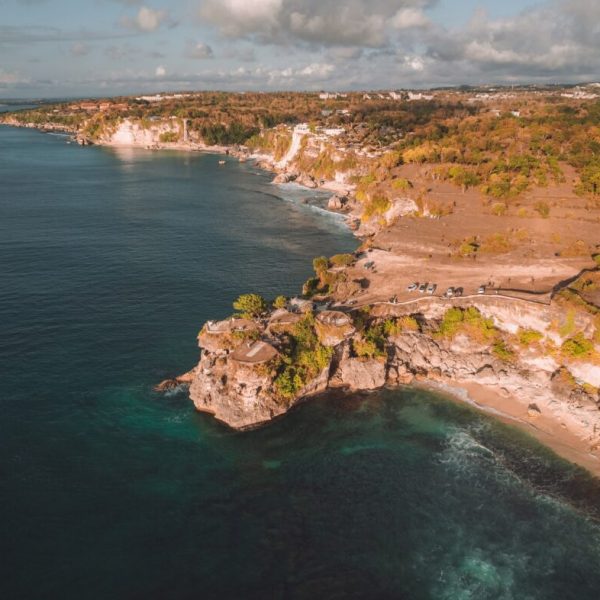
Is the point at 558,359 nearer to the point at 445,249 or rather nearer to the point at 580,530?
the point at 580,530

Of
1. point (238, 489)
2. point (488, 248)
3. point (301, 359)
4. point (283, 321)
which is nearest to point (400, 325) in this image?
point (301, 359)

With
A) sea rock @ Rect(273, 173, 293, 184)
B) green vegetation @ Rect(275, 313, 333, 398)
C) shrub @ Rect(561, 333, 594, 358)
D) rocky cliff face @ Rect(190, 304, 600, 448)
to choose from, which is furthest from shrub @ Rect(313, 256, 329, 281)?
sea rock @ Rect(273, 173, 293, 184)

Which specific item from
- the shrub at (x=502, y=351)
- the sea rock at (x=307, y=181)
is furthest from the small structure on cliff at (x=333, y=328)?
the sea rock at (x=307, y=181)

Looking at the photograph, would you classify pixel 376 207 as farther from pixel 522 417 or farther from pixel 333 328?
pixel 522 417

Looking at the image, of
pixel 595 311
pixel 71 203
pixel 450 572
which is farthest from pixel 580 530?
pixel 71 203

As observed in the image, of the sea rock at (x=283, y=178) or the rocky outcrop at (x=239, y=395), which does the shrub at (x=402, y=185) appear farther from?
the sea rock at (x=283, y=178)

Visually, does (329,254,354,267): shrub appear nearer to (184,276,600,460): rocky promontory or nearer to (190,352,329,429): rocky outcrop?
(184,276,600,460): rocky promontory
